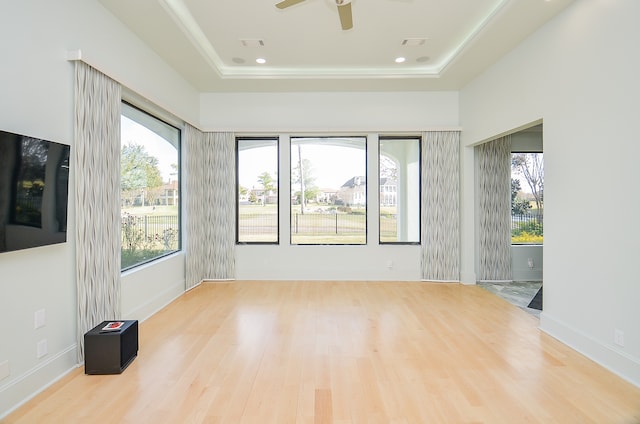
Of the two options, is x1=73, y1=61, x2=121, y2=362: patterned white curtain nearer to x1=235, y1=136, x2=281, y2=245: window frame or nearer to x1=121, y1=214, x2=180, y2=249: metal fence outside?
x1=121, y1=214, x2=180, y2=249: metal fence outside

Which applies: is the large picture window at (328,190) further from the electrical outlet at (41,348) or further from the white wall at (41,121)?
the electrical outlet at (41,348)

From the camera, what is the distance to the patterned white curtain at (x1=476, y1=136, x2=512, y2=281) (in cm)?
563

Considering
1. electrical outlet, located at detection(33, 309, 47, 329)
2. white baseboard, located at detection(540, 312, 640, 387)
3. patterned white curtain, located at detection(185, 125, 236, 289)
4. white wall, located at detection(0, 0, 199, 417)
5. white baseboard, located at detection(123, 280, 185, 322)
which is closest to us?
white wall, located at detection(0, 0, 199, 417)

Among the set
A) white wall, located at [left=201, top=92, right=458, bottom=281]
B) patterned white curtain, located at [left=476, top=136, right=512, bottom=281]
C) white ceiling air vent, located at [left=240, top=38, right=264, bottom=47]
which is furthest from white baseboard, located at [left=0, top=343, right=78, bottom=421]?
patterned white curtain, located at [left=476, top=136, right=512, bottom=281]

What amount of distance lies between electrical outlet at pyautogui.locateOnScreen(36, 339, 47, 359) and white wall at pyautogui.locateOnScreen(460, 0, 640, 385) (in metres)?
4.55

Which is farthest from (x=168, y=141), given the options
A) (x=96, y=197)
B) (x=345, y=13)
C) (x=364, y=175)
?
(x=364, y=175)

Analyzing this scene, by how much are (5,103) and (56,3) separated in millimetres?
1045

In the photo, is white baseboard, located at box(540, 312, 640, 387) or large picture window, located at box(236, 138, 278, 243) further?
large picture window, located at box(236, 138, 278, 243)

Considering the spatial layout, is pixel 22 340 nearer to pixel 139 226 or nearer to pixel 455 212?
pixel 139 226

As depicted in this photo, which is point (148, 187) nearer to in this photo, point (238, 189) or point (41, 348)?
point (238, 189)

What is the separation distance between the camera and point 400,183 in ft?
19.2

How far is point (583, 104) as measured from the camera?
2.97 meters

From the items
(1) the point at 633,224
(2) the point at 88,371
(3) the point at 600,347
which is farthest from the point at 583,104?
(2) the point at 88,371

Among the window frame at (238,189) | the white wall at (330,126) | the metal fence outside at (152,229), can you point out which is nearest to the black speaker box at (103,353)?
the metal fence outside at (152,229)
